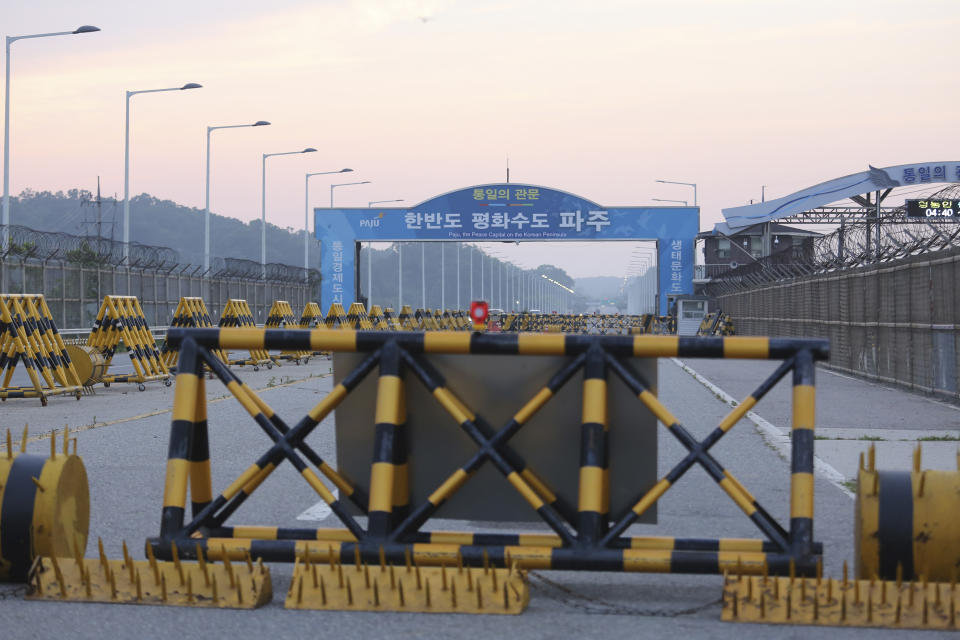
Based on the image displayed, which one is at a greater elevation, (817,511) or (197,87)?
(197,87)

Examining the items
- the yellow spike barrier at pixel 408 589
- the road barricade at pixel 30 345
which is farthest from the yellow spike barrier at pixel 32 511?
the road barricade at pixel 30 345

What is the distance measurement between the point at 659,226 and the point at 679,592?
1967 inches

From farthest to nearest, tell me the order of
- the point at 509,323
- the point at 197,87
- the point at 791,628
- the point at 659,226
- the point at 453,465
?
the point at 509,323, the point at 659,226, the point at 197,87, the point at 453,465, the point at 791,628

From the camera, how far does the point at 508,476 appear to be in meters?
5.78

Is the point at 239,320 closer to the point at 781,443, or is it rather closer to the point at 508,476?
the point at 781,443

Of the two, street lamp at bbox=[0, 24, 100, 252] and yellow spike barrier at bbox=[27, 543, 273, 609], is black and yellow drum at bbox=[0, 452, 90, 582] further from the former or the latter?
street lamp at bbox=[0, 24, 100, 252]

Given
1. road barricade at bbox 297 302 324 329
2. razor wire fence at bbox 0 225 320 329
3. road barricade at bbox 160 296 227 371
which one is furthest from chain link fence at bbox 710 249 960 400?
razor wire fence at bbox 0 225 320 329

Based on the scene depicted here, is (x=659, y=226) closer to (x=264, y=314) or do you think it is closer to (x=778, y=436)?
(x=264, y=314)

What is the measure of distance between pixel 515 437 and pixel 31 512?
228 cm

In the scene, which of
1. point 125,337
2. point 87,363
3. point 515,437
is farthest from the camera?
point 125,337

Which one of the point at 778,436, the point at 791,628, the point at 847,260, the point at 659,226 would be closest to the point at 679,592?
the point at 791,628

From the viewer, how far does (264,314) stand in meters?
55.4

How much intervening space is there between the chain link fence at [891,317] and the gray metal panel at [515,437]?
13.5m

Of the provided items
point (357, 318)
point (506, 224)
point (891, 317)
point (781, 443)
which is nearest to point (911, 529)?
point (781, 443)
